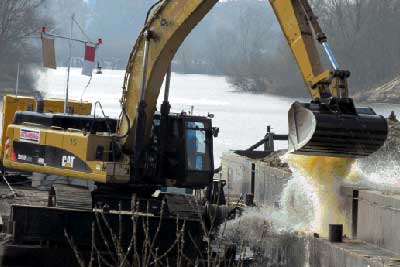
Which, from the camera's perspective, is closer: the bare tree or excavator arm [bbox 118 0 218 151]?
excavator arm [bbox 118 0 218 151]

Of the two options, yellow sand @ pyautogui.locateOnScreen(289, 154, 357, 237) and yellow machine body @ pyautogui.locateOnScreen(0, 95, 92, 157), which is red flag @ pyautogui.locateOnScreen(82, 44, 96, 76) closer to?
yellow machine body @ pyautogui.locateOnScreen(0, 95, 92, 157)

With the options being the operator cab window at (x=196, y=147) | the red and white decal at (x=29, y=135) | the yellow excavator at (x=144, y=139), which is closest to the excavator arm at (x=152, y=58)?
the yellow excavator at (x=144, y=139)

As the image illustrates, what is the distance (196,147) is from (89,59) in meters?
5.11

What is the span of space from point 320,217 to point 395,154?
5.51 m

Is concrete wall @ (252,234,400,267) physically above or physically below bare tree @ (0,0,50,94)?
below

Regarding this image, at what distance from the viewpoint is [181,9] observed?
56.6ft

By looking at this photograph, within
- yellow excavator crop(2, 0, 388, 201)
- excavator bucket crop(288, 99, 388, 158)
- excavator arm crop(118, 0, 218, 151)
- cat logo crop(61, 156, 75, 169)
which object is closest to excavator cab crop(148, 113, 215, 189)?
yellow excavator crop(2, 0, 388, 201)

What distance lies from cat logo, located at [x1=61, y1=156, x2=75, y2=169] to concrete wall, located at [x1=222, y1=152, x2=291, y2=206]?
8.61 feet

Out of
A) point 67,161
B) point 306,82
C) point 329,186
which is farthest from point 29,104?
point 306,82

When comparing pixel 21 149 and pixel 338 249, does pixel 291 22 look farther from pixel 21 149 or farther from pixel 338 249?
pixel 21 149

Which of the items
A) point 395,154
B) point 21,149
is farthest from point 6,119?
point 395,154

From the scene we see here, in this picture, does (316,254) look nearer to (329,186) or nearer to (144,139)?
(329,186)

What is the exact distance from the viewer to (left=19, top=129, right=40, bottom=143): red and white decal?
18.6 m

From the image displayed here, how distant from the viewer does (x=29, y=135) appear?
61.5 feet
